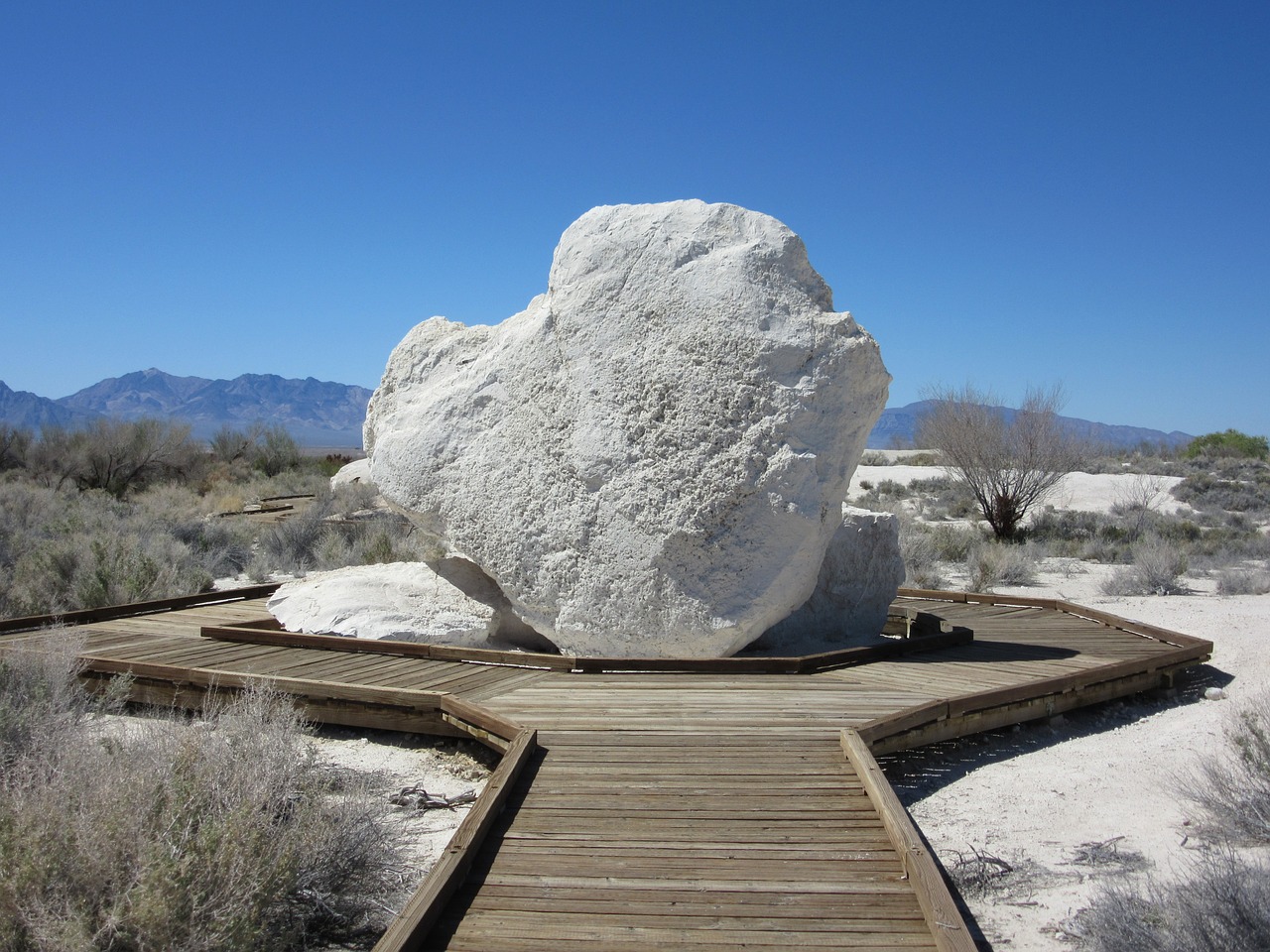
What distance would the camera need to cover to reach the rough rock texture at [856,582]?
22.9 ft

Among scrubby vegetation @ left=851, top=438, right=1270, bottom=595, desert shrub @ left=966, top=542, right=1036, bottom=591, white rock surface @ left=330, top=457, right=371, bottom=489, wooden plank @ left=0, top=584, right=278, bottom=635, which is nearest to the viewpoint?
wooden plank @ left=0, top=584, right=278, bottom=635

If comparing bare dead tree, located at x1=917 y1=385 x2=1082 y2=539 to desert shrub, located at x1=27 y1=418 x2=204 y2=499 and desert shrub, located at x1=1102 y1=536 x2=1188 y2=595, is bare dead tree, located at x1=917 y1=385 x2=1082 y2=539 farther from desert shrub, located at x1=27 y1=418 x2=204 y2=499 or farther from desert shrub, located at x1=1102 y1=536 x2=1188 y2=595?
desert shrub, located at x1=27 y1=418 x2=204 y2=499

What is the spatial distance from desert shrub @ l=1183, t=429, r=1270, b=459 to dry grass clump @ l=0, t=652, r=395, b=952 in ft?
108

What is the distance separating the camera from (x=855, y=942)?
276 cm

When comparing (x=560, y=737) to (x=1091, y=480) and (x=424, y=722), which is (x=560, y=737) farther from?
(x=1091, y=480)

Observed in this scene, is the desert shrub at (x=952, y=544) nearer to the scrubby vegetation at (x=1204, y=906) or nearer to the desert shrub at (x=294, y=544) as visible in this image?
the desert shrub at (x=294, y=544)

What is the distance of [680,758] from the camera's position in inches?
166

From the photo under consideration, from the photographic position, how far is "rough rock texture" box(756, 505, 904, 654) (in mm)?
6980

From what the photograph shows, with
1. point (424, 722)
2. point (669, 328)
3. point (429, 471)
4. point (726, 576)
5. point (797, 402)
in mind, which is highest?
point (669, 328)

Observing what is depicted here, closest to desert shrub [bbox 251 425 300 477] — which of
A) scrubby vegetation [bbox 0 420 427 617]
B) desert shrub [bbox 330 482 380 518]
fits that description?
scrubby vegetation [bbox 0 420 427 617]

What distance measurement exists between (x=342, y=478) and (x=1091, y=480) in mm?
20712

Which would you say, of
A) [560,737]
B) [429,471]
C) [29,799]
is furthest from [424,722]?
[29,799]

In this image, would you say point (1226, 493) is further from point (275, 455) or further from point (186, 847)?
point (275, 455)

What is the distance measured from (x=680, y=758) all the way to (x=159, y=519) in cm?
1239
